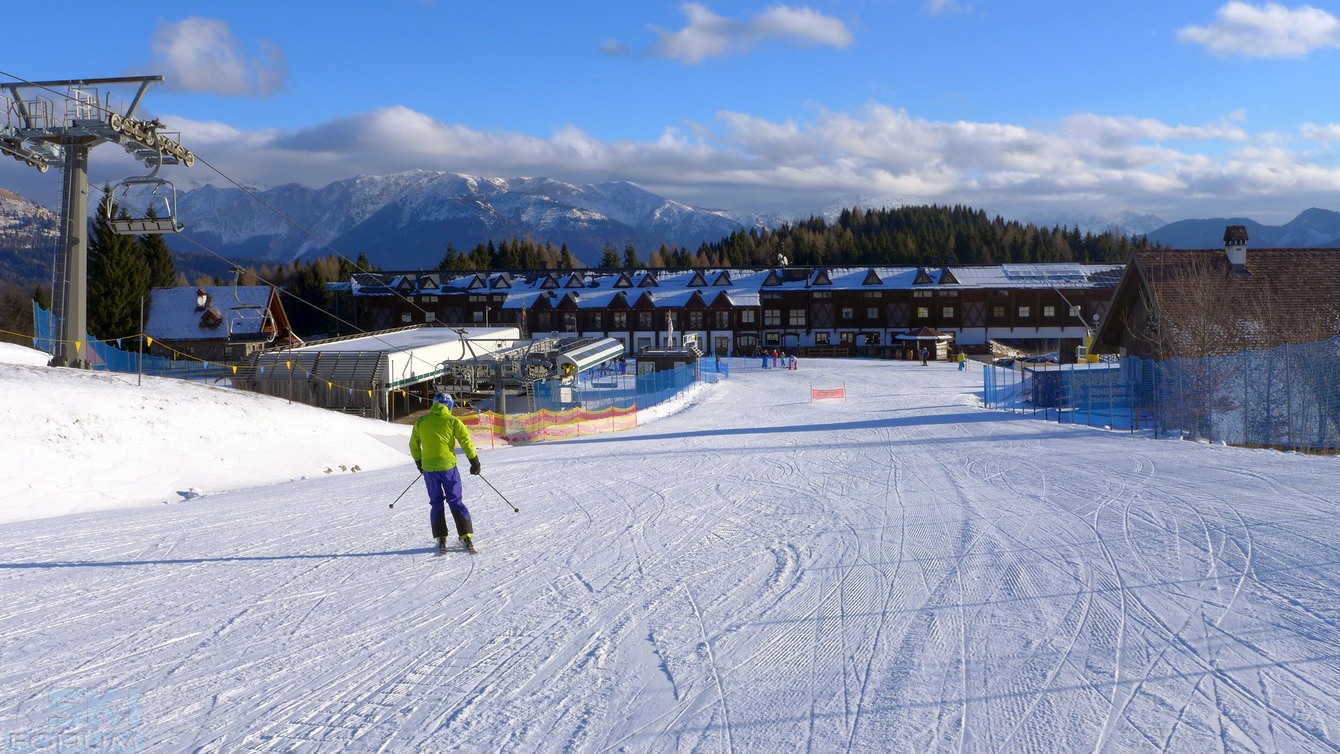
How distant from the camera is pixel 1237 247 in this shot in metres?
32.4

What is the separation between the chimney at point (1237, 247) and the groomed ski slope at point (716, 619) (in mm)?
22575

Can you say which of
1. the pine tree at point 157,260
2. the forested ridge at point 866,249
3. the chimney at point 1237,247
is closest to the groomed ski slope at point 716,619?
the chimney at point 1237,247

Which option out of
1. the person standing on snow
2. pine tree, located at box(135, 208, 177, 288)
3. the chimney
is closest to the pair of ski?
the person standing on snow

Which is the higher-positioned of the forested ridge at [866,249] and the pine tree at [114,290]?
the forested ridge at [866,249]

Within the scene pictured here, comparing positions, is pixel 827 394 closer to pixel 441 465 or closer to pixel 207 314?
pixel 441 465

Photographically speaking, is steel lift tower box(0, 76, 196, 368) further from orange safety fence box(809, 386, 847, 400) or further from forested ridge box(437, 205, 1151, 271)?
forested ridge box(437, 205, 1151, 271)

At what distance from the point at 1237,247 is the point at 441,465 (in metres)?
33.1

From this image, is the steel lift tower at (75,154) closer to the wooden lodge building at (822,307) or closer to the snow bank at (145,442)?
the snow bank at (145,442)

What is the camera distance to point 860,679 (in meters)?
5.25

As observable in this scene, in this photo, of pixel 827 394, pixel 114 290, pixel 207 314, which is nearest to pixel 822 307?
pixel 827 394

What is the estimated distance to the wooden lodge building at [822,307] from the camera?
246 feet

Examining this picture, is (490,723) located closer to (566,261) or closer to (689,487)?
(689,487)

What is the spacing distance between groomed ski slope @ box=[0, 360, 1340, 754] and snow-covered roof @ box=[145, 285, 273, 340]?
41.3 meters

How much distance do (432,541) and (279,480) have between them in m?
8.15
